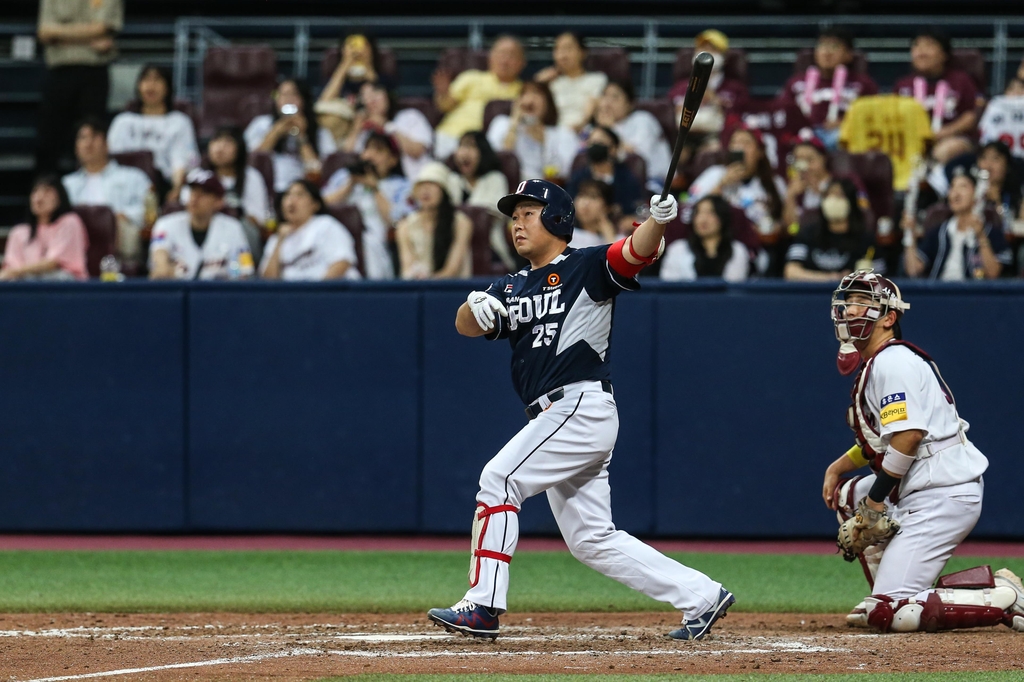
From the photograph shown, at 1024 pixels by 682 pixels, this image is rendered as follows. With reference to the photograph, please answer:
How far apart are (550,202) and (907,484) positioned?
187 cm

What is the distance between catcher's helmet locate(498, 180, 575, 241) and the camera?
208 inches

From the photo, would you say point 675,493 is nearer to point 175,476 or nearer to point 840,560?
point 840,560

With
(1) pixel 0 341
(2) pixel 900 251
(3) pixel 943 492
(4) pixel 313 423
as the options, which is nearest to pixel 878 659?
(3) pixel 943 492

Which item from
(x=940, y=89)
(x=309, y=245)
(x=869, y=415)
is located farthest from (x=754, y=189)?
(x=869, y=415)

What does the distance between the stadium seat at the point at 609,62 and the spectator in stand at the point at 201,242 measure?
4020mm

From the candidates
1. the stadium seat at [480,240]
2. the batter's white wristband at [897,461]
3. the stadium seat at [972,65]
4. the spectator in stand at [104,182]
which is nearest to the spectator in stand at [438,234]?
the stadium seat at [480,240]

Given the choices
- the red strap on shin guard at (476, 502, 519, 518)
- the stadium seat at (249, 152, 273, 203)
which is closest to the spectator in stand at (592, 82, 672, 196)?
the stadium seat at (249, 152, 273, 203)

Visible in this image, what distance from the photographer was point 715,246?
8938mm

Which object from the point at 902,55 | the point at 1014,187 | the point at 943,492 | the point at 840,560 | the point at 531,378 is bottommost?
the point at 840,560

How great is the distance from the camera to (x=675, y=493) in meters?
8.39

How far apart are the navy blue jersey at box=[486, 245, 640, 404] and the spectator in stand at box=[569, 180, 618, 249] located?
3621 millimetres

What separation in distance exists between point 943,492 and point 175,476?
16.1 feet

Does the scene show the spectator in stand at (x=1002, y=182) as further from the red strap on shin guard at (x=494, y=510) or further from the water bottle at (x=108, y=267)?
the water bottle at (x=108, y=267)

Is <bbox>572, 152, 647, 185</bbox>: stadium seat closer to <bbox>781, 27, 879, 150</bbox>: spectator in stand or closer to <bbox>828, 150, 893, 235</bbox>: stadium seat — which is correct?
<bbox>828, 150, 893, 235</bbox>: stadium seat
